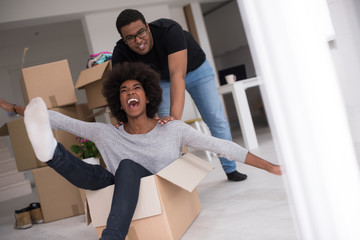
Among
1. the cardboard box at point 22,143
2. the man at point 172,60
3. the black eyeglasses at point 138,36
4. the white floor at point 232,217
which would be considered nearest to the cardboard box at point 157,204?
the white floor at point 232,217

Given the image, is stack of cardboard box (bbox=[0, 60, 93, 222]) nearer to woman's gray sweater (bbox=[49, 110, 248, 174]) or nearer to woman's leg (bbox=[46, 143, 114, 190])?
woman's gray sweater (bbox=[49, 110, 248, 174])

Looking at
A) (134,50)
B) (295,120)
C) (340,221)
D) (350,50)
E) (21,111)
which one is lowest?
(340,221)

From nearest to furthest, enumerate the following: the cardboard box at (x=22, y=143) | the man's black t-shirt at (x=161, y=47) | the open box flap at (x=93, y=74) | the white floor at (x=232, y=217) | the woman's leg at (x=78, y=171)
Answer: the woman's leg at (x=78, y=171) → the white floor at (x=232, y=217) → the man's black t-shirt at (x=161, y=47) → the open box flap at (x=93, y=74) → the cardboard box at (x=22, y=143)

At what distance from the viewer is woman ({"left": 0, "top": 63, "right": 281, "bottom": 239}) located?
1230 millimetres

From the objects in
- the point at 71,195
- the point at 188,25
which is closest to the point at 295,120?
the point at 71,195

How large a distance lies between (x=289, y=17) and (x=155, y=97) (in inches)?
39.5

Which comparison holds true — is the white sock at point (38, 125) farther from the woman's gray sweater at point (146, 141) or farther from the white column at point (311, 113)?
the white column at point (311, 113)

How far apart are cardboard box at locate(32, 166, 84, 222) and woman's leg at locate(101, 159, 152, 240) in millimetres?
1216

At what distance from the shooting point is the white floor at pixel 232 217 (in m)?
1.41

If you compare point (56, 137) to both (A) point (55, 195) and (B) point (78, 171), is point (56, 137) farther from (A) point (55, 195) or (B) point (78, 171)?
(B) point (78, 171)

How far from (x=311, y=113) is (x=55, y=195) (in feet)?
6.81

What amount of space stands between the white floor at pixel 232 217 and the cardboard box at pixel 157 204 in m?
0.13

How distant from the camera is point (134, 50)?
1.84 metres

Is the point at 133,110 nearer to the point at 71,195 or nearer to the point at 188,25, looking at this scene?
the point at 71,195
